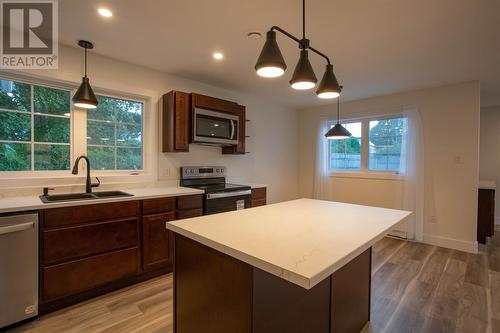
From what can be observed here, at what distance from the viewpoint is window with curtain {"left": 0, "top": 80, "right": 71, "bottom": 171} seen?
2.33 metres

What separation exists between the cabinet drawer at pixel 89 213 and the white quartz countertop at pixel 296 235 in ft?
3.77

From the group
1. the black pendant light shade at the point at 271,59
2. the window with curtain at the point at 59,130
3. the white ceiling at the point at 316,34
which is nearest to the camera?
→ the black pendant light shade at the point at 271,59

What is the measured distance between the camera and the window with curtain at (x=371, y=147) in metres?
4.19

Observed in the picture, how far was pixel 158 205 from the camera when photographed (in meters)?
2.63

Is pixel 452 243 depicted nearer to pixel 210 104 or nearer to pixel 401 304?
pixel 401 304

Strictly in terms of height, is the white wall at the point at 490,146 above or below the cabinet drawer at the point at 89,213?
above

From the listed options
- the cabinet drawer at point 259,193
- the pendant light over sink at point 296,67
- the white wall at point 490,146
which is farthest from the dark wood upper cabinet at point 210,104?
the white wall at point 490,146

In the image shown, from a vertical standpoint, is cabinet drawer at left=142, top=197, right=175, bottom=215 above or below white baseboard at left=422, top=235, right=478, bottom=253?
above

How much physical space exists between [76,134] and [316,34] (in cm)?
258

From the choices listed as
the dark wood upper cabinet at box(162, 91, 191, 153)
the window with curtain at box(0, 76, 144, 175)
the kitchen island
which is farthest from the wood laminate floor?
the dark wood upper cabinet at box(162, 91, 191, 153)

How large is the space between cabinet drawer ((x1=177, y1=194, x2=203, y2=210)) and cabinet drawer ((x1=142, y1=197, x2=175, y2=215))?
0.27 ft

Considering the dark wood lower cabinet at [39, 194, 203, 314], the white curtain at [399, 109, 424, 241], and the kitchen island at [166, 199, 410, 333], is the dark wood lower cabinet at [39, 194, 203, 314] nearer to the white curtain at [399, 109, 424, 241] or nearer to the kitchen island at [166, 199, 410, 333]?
the kitchen island at [166, 199, 410, 333]

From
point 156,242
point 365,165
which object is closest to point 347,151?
point 365,165

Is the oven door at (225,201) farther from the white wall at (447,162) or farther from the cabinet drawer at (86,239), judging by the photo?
the white wall at (447,162)
